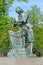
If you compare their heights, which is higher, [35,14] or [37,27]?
[35,14]

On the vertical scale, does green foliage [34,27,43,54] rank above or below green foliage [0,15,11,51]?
below

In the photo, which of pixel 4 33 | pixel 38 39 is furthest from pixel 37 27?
pixel 4 33

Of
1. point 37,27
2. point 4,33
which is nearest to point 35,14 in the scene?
point 37,27

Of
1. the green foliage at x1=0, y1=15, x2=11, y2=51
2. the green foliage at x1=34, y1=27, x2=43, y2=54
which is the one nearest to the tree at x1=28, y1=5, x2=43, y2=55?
the green foliage at x1=34, y1=27, x2=43, y2=54

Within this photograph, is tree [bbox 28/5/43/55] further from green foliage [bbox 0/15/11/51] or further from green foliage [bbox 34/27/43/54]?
green foliage [bbox 0/15/11/51]

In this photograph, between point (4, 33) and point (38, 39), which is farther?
point (38, 39)

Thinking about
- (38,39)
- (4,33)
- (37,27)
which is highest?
(4,33)

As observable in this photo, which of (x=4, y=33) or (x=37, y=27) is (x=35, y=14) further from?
(x=4, y=33)

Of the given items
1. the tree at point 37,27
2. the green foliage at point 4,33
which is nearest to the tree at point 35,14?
the tree at point 37,27

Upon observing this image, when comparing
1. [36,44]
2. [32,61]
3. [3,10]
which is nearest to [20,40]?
[32,61]

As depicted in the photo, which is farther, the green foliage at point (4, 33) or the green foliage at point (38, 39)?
the green foliage at point (38, 39)

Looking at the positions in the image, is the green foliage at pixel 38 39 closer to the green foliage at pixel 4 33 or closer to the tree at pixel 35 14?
the tree at pixel 35 14

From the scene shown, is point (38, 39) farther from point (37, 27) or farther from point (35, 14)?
point (35, 14)

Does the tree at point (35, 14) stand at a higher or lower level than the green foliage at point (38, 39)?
higher
